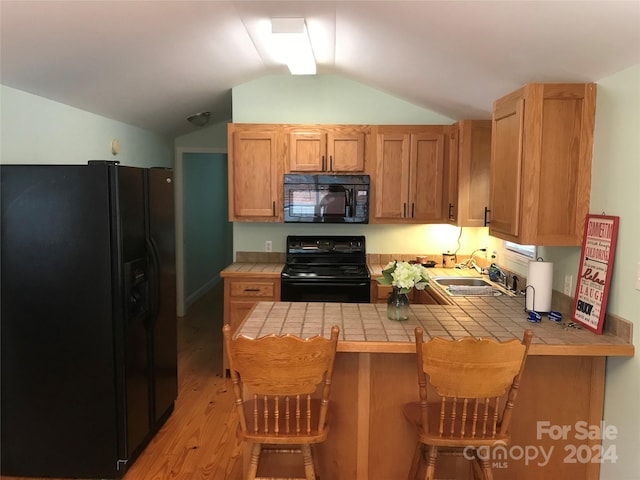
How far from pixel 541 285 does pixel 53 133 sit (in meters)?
3.12

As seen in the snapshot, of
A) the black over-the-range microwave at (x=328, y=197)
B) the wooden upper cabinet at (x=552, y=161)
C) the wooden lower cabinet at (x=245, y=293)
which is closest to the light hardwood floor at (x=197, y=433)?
the wooden lower cabinet at (x=245, y=293)

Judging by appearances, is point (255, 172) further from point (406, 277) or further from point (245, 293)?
point (406, 277)

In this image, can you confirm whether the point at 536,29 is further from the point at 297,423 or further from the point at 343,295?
the point at 343,295

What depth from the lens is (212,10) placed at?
261cm

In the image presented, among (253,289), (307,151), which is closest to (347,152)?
(307,151)

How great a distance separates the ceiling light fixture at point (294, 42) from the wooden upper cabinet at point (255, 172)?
86cm

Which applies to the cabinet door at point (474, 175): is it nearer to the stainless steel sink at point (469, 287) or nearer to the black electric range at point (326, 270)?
the stainless steel sink at point (469, 287)

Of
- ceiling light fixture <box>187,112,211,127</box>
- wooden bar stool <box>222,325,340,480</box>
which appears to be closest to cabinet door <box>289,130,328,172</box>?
ceiling light fixture <box>187,112,211,127</box>

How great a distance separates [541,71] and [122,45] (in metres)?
2.16

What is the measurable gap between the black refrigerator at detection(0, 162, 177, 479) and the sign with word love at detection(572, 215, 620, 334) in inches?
92.5

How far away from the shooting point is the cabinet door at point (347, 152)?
4.30m

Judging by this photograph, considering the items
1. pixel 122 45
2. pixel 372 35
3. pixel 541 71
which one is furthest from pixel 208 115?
pixel 541 71

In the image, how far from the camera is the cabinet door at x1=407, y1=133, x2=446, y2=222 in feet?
14.0

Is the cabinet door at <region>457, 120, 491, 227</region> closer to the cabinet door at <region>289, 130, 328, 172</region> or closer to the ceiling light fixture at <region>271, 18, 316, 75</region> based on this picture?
the cabinet door at <region>289, 130, 328, 172</region>
